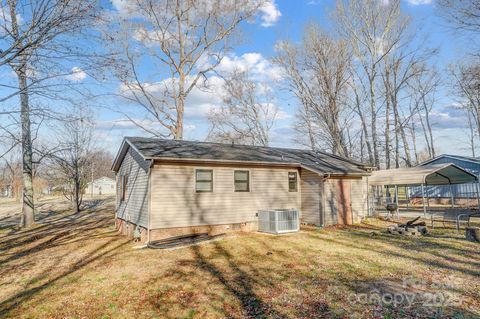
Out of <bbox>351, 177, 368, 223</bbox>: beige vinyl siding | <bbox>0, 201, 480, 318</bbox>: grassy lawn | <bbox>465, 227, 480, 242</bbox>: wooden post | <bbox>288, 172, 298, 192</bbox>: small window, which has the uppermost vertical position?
<bbox>288, 172, 298, 192</bbox>: small window

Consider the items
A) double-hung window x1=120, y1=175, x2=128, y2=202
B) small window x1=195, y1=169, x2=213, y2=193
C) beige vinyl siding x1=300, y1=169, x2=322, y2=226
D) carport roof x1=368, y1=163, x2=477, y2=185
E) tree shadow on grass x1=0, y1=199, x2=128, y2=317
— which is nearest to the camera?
tree shadow on grass x1=0, y1=199, x2=128, y2=317

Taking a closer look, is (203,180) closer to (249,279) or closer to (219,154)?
(219,154)

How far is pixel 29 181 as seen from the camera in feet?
57.0

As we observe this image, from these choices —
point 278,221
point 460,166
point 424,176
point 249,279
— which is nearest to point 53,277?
point 249,279

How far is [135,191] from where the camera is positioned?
43.4 feet

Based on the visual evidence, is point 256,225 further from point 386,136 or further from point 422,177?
point 386,136

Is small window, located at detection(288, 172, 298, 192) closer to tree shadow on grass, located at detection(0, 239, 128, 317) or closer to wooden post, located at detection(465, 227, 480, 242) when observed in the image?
wooden post, located at detection(465, 227, 480, 242)

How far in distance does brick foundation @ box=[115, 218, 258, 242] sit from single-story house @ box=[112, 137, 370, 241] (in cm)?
4

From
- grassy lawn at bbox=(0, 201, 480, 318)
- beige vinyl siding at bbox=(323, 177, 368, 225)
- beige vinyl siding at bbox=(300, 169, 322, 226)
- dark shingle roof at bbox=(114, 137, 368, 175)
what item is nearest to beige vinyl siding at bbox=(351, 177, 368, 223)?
beige vinyl siding at bbox=(323, 177, 368, 225)

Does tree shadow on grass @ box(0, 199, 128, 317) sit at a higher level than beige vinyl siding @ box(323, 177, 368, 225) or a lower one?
lower

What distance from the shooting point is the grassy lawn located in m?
5.58

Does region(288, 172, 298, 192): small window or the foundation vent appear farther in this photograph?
region(288, 172, 298, 192): small window

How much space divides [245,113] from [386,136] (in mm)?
13866

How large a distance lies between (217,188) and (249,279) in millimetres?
6102
